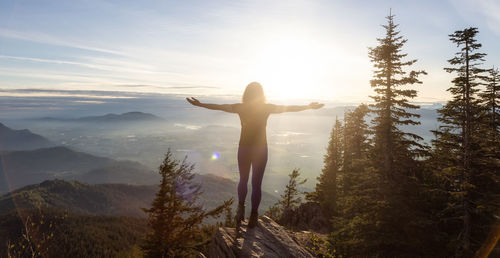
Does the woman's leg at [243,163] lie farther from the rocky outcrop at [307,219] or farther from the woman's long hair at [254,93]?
the rocky outcrop at [307,219]

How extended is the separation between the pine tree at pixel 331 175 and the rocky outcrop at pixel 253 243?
25013 millimetres

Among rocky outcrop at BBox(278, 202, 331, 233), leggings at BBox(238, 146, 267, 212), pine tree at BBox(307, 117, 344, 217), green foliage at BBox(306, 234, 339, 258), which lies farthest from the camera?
pine tree at BBox(307, 117, 344, 217)

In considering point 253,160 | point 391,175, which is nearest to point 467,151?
point 391,175

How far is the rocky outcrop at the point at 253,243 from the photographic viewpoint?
6.02 meters

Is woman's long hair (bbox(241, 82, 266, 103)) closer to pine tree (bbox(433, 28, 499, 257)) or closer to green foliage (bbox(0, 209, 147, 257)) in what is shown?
pine tree (bbox(433, 28, 499, 257))

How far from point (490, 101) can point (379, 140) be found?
47.0 ft

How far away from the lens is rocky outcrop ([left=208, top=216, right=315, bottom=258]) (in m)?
6.02

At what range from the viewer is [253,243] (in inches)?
249

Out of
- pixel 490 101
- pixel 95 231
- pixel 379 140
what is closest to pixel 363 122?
pixel 490 101

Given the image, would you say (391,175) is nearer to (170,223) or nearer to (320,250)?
(320,250)

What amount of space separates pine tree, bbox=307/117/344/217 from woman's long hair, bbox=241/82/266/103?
1072 inches

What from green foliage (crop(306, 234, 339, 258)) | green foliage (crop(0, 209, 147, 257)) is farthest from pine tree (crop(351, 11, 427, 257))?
green foliage (crop(0, 209, 147, 257))

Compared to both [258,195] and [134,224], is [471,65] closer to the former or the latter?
[258,195]

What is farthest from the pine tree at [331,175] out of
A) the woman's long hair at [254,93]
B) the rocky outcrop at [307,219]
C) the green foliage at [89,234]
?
the green foliage at [89,234]
